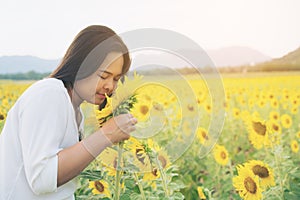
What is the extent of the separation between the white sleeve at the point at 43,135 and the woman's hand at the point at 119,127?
9 centimetres

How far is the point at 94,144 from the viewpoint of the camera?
3.06 feet

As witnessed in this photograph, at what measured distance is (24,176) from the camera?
40.3 inches

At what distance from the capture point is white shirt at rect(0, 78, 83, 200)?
0.94 m

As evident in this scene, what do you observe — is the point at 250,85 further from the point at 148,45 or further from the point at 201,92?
the point at 148,45

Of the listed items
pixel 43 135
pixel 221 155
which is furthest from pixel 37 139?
pixel 221 155

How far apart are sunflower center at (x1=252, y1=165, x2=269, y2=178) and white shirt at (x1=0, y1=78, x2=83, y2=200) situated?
0.47m

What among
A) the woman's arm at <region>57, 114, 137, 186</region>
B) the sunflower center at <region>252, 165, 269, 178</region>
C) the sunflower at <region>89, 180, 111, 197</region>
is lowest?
the sunflower at <region>89, 180, 111, 197</region>

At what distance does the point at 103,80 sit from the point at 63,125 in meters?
0.11

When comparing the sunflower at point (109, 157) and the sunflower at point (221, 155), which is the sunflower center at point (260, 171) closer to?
the sunflower at point (109, 157)

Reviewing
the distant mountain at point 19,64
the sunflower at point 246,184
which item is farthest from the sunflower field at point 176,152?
the distant mountain at point 19,64

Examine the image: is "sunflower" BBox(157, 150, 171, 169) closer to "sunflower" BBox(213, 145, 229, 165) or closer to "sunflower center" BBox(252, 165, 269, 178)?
"sunflower center" BBox(252, 165, 269, 178)

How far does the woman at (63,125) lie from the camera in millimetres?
932

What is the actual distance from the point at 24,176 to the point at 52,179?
0.34ft

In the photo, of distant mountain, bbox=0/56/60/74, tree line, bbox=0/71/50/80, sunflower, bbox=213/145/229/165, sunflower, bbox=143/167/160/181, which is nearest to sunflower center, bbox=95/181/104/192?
sunflower, bbox=143/167/160/181
